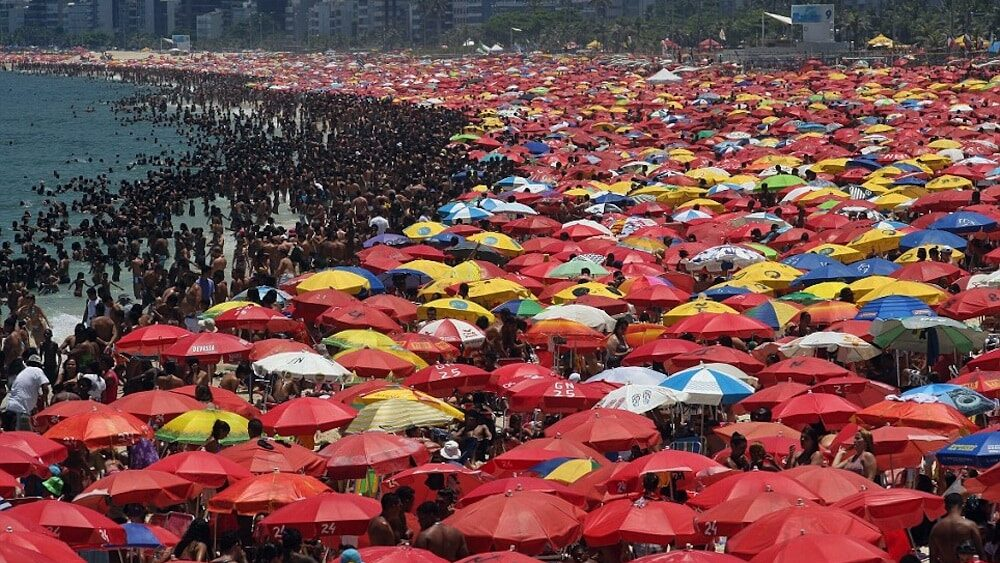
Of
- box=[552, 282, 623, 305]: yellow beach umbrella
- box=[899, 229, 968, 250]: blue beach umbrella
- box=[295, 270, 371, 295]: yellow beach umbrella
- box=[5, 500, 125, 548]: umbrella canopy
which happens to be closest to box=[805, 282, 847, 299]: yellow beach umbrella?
box=[552, 282, 623, 305]: yellow beach umbrella

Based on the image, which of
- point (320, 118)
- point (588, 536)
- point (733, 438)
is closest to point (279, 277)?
point (733, 438)

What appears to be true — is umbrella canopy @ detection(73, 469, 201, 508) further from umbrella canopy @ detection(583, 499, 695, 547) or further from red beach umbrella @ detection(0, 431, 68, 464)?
umbrella canopy @ detection(583, 499, 695, 547)

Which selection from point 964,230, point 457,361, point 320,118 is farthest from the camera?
point 320,118

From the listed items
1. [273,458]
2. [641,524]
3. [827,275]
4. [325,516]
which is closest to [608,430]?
[273,458]

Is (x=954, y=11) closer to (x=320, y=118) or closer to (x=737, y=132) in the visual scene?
(x=320, y=118)

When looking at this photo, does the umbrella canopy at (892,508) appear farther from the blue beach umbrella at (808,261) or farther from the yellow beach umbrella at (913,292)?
the blue beach umbrella at (808,261)
